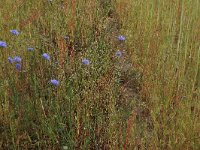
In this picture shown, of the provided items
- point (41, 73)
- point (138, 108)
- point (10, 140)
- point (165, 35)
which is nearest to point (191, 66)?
point (165, 35)

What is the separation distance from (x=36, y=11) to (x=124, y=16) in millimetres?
1122

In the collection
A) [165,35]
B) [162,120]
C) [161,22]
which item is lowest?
[162,120]

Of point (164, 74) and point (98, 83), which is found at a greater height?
point (164, 74)

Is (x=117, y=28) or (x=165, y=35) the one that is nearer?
(x=165, y=35)

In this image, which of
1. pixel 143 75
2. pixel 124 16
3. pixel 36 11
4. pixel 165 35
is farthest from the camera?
pixel 124 16

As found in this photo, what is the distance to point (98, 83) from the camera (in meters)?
2.65

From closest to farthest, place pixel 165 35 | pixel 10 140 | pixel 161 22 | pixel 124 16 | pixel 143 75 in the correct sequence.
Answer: pixel 10 140
pixel 143 75
pixel 165 35
pixel 161 22
pixel 124 16

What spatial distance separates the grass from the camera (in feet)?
7.54

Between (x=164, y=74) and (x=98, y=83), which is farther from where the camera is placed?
(x=164, y=74)

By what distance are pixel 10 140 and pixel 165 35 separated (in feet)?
6.06

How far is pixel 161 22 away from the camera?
372cm

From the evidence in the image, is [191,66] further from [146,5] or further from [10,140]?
[10,140]

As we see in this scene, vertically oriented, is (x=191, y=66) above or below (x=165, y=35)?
below

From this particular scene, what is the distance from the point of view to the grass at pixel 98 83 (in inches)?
90.5
